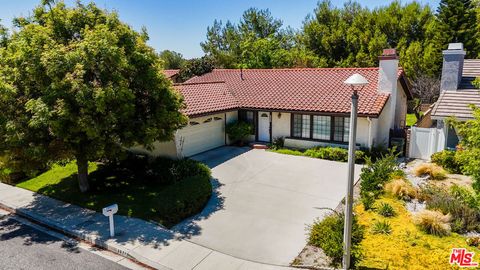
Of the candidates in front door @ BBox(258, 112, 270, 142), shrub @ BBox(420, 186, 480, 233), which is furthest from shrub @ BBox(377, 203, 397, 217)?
front door @ BBox(258, 112, 270, 142)

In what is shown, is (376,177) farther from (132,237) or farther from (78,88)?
(78,88)

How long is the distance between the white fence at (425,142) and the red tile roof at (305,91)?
7.54 feet

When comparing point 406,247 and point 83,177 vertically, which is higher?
point 83,177

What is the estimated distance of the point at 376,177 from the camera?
40.2ft

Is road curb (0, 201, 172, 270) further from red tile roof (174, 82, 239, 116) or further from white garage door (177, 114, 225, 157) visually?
red tile roof (174, 82, 239, 116)

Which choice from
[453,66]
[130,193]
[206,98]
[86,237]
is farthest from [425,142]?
[86,237]

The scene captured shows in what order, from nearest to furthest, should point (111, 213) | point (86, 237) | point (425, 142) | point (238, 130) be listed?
point (111, 213) → point (86, 237) → point (425, 142) → point (238, 130)

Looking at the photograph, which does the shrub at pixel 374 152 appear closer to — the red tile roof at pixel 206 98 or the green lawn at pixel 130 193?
the red tile roof at pixel 206 98

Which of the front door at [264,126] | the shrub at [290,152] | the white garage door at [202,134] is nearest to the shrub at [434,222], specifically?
the shrub at [290,152]

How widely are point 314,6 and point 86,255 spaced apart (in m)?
44.0

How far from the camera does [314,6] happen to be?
4494cm

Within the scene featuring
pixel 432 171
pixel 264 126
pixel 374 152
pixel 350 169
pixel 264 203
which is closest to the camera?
pixel 350 169

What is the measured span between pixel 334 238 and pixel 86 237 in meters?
6.94

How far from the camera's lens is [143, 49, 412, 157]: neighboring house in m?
17.1
